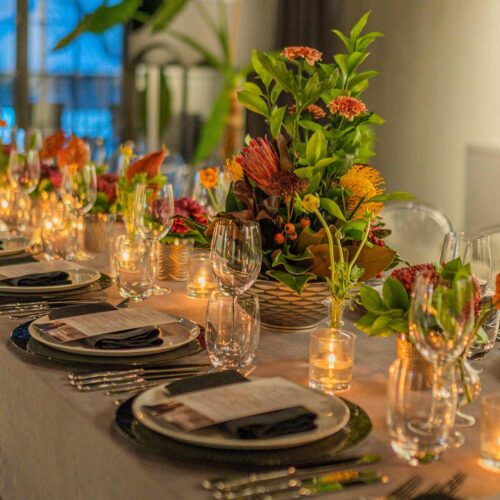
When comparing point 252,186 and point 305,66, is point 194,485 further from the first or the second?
point 305,66

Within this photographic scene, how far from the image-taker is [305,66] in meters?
1.89

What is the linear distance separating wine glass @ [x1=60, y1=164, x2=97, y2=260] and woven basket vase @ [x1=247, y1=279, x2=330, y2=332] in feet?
2.80

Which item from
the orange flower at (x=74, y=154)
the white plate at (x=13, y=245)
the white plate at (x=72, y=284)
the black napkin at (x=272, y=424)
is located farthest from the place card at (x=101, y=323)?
the orange flower at (x=74, y=154)

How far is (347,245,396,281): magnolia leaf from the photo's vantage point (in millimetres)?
1820

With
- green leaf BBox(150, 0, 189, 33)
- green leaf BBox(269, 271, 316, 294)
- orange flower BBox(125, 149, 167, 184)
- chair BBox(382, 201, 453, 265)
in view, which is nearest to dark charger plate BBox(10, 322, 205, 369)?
green leaf BBox(269, 271, 316, 294)

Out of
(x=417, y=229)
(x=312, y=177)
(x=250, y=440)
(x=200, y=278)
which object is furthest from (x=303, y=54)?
(x=417, y=229)

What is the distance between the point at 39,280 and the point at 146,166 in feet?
2.36

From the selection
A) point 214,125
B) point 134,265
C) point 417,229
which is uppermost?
point 214,125

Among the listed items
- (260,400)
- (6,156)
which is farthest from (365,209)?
(6,156)

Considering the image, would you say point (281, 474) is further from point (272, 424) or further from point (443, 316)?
point (443, 316)

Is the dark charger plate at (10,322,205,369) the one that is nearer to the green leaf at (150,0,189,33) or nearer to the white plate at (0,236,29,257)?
the white plate at (0,236,29,257)

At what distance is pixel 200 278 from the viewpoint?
7.09 feet

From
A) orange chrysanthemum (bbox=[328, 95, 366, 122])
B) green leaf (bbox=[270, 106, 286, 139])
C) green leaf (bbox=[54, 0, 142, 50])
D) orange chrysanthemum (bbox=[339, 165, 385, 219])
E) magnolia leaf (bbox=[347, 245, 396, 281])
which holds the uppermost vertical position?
green leaf (bbox=[54, 0, 142, 50])

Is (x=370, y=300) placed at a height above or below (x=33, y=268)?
above
